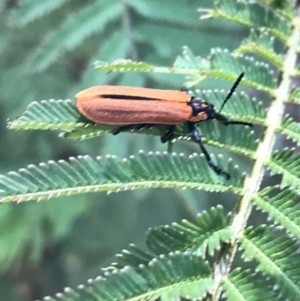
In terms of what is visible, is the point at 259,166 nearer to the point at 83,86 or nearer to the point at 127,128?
the point at 127,128

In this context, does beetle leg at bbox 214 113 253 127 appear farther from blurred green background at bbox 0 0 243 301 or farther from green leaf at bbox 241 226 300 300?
blurred green background at bbox 0 0 243 301

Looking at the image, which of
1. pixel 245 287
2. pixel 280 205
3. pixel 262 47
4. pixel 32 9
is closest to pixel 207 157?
pixel 280 205

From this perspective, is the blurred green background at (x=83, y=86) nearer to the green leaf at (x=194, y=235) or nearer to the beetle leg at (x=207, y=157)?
the beetle leg at (x=207, y=157)

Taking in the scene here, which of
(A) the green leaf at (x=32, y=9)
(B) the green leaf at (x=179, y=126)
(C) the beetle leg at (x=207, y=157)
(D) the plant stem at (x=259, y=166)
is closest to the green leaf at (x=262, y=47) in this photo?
(D) the plant stem at (x=259, y=166)

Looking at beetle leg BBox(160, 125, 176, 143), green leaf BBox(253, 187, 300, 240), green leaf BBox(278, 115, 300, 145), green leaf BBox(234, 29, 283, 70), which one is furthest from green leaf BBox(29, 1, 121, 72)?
green leaf BBox(253, 187, 300, 240)

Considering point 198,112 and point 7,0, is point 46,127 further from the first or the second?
point 7,0

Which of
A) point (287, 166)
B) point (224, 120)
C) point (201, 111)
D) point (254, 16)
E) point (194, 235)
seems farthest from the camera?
point (254, 16)
